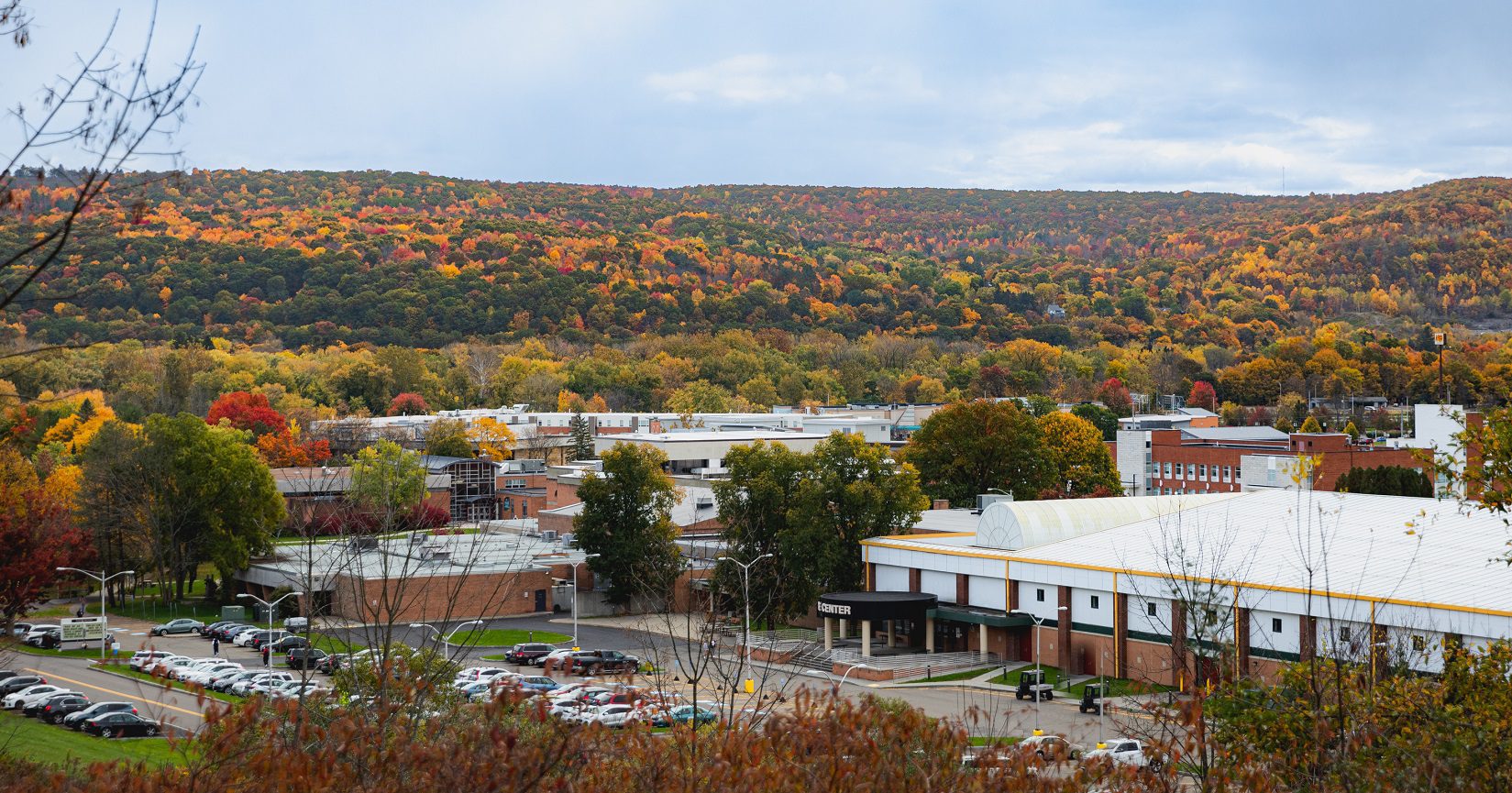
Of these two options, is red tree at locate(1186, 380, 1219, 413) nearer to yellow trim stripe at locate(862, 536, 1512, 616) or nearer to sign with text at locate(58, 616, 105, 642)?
yellow trim stripe at locate(862, 536, 1512, 616)

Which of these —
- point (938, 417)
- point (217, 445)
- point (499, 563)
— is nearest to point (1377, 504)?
point (938, 417)

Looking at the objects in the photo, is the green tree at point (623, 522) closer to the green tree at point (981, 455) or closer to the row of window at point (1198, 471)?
the green tree at point (981, 455)

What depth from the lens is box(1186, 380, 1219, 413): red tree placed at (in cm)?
14075

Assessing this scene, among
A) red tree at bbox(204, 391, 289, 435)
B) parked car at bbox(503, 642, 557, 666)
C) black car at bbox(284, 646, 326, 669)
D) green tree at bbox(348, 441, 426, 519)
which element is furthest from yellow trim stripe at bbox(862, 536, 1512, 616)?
red tree at bbox(204, 391, 289, 435)

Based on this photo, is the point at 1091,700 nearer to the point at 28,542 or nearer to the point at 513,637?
the point at 513,637

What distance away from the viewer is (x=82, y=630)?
5109 cm

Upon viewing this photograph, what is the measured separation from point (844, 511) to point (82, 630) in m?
Answer: 27.0

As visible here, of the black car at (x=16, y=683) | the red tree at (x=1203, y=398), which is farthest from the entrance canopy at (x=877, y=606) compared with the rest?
the red tree at (x=1203, y=398)

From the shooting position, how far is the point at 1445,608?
33781 mm

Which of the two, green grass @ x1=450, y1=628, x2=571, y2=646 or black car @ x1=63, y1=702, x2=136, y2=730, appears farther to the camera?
green grass @ x1=450, y1=628, x2=571, y2=646

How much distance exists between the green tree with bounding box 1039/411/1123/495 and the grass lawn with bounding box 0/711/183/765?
4856 cm

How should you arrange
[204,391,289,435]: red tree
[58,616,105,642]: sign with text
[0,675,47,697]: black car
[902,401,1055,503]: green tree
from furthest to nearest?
[204,391,289,435]: red tree → [902,401,1055,503]: green tree → [58,616,105,642]: sign with text → [0,675,47,697]: black car

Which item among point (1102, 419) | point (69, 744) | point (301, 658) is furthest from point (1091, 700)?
point (1102, 419)

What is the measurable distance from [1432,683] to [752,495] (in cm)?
3573
